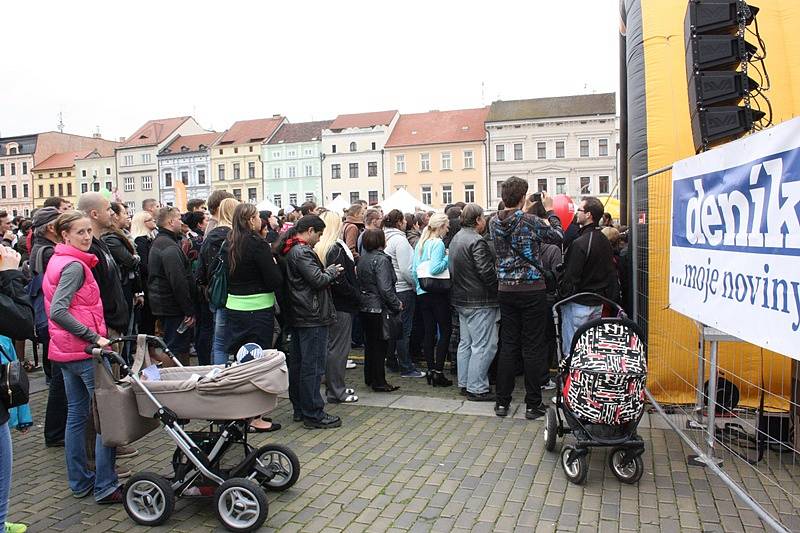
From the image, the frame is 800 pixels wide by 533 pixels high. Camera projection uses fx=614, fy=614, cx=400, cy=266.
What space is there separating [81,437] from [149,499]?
82 cm

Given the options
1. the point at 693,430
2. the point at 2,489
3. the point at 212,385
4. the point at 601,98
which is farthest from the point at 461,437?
the point at 601,98

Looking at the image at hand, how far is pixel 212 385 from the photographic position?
3.80 m

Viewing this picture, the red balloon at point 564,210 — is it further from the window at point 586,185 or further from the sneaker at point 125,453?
the window at point 586,185

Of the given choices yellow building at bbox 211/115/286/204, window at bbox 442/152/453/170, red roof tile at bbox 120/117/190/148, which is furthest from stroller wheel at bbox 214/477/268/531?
red roof tile at bbox 120/117/190/148

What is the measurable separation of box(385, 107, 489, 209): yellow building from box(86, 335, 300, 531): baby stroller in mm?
54323

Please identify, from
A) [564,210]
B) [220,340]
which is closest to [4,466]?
[220,340]

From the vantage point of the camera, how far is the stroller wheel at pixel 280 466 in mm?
4320

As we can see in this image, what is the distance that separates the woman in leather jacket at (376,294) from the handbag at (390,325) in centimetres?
4

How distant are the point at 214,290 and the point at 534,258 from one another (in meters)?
3.08

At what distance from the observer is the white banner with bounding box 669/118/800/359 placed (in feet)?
9.77

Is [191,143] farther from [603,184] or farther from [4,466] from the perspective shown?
[4,466]

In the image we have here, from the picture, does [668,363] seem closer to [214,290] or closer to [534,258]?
[534,258]

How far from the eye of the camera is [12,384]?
3.45m

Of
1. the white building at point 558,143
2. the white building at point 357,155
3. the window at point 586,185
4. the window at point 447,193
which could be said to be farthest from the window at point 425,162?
the window at point 586,185
